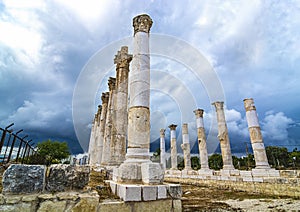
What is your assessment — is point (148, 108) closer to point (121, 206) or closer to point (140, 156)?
point (140, 156)

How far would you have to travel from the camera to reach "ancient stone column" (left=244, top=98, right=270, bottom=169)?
14180mm

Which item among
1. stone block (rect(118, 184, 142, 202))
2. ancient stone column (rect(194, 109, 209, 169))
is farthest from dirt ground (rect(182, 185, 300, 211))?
ancient stone column (rect(194, 109, 209, 169))

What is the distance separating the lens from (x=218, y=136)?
19.8m

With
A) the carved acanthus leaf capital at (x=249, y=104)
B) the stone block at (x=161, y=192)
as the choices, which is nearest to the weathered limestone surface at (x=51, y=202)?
the stone block at (x=161, y=192)

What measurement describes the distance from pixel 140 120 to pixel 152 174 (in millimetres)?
2306

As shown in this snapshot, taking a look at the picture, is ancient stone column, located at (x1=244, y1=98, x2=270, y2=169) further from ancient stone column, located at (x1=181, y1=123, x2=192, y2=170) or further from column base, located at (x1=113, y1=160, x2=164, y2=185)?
column base, located at (x1=113, y1=160, x2=164, y2=185)

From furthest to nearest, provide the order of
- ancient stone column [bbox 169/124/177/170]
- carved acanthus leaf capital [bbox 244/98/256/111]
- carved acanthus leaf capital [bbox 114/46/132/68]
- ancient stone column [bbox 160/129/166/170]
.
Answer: ancient stone column [bbox 160/129/166/170] < ancient stone column [bbox 169/124/177/170] < carved acanthus leaf capital [bbox 244/98/256/111] < carved acanthus leaf capital [bbox 114/46/132/68]

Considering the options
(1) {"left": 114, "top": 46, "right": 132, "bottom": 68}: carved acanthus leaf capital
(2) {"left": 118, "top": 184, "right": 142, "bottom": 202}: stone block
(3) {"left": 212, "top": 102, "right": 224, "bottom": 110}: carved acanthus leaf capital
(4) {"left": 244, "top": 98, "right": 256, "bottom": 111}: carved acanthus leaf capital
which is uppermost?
(1) {"left": 114, "top": 46, "right": 132, "bottom": 68}: carved acanthus leaf capital

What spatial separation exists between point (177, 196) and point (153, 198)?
0.71m

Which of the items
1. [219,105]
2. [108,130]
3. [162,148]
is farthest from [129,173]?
[162,148]

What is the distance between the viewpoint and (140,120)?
6.69 metres

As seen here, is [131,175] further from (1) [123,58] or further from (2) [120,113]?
(1) [123,58]

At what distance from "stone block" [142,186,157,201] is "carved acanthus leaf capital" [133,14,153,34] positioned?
6759 mm

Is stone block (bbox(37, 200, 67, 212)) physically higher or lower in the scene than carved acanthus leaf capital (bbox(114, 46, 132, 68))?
lower
